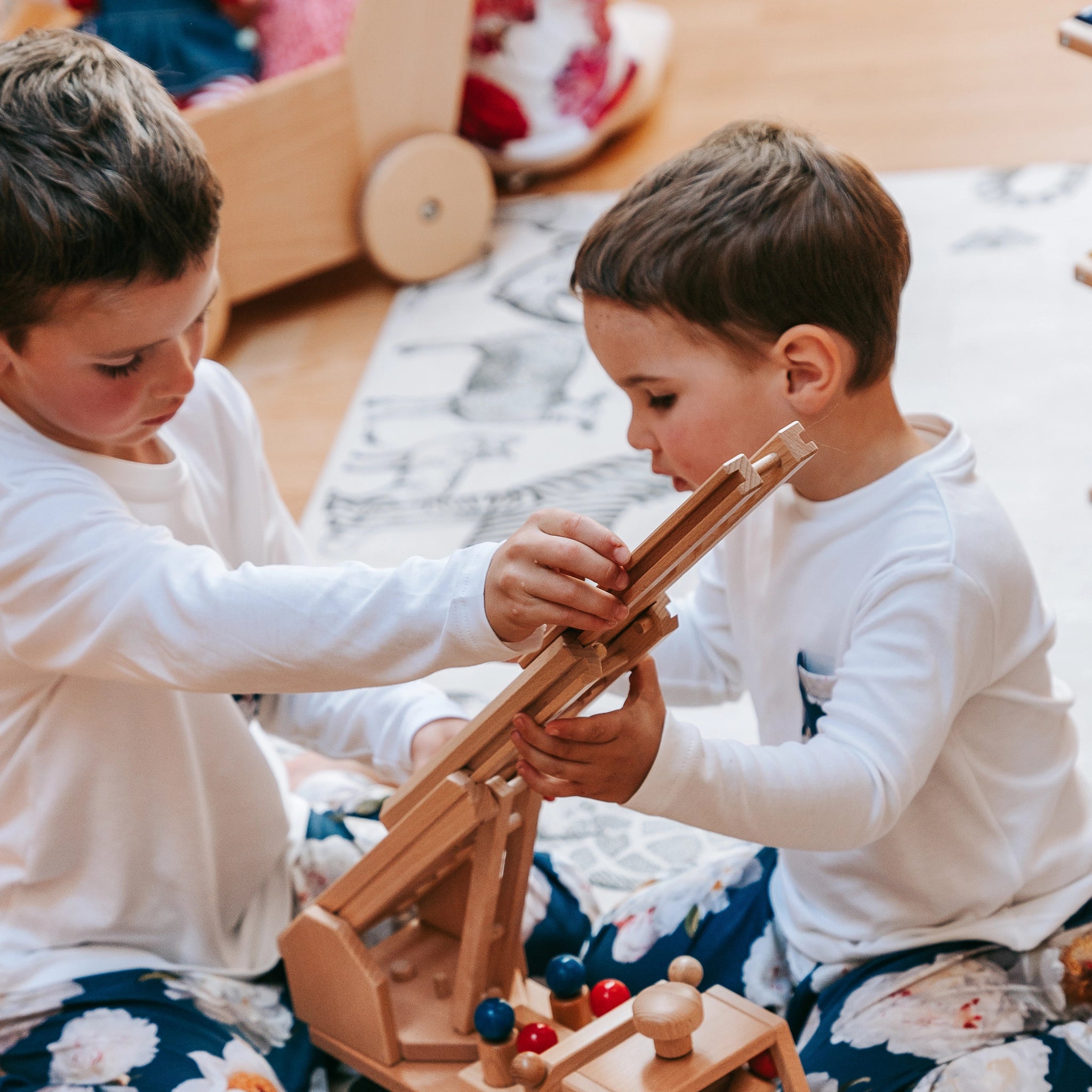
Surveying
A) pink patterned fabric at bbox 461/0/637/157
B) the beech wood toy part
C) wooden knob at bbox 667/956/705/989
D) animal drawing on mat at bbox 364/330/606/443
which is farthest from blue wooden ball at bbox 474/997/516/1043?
pink patterned fabric at bbox 461/0/637/157

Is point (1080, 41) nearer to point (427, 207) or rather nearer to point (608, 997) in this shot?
point (608, 997)

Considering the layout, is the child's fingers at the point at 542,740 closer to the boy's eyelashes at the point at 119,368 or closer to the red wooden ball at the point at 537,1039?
the red wooden ball at the point at 537,1039

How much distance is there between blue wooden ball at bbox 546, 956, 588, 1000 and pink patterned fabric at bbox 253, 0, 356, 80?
1.76 metres

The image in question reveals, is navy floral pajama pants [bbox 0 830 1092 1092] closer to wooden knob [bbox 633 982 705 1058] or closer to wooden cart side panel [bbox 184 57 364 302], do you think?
wooden knob [bbox 633 982 705 1058]

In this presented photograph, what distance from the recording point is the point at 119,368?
81cm

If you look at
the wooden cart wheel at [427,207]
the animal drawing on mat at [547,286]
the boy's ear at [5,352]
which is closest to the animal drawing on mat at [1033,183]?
the animal drawing on mat at [547,286]

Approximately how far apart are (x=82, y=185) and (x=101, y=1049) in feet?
1.67

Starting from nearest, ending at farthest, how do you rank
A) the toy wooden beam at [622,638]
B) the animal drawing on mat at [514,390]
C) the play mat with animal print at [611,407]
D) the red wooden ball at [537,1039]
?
the toy wooden beam at [622,638] → the red wooden ball at [537,1039] → the play mat with animal print at [611,407] → the animal drawing on mat at [514,390]

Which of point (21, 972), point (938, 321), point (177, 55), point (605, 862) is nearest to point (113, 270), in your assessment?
point (21, 972)

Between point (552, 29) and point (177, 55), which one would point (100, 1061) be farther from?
point (552, 29)

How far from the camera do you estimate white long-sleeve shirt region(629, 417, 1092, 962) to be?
0.77m

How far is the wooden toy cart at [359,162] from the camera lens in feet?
6.85

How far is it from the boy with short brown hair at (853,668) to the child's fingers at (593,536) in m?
0.11

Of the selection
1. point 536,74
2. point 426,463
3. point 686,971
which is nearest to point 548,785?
point 686,971
